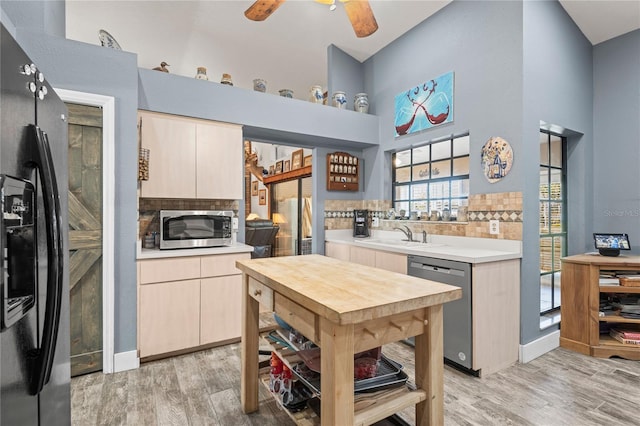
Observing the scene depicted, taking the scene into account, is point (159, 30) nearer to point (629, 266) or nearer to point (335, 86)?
point (335, 86)

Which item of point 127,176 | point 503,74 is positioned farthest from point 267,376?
point 503,74

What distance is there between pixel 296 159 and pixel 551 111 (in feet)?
11.6

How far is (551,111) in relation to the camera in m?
2.88

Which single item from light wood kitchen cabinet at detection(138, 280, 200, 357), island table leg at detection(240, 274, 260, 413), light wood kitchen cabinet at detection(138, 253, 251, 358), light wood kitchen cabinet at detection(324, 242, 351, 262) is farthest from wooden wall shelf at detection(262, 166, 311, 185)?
island table leg at detection(240, 274, 260, 413)

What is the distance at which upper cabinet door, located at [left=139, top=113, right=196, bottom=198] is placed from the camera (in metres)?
2.77

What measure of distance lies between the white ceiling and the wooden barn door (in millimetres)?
1968

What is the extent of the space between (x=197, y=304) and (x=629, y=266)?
367 centimetres

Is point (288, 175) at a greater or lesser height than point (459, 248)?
greater

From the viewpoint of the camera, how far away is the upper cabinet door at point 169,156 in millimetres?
2766

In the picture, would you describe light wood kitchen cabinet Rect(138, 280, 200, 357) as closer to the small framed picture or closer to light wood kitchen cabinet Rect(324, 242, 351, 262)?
light wood kitchen cabinet Rect(324, 242, 351, 262)

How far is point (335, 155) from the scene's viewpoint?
418 centimetres

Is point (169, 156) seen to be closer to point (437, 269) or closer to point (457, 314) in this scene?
point (437, 269)

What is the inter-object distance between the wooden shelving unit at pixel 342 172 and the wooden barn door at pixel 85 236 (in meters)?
2.53

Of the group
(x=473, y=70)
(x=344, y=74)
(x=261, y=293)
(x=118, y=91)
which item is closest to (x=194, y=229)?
(x=118, y=91)
